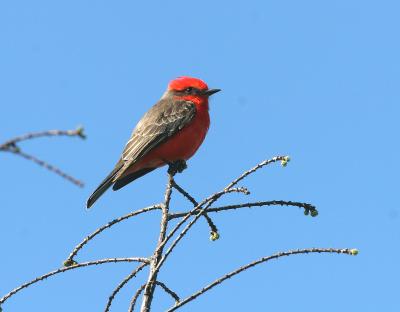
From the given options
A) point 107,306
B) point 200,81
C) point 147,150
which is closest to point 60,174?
point 107,306

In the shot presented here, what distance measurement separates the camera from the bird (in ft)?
22.6

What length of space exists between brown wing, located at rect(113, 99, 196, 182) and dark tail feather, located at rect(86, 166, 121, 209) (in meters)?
0.04

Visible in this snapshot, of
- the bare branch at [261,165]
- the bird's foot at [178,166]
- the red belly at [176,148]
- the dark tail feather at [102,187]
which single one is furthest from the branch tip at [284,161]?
the red belly at [176,148]

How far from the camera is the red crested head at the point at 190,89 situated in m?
7.93

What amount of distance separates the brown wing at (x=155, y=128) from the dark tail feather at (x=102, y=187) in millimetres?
44

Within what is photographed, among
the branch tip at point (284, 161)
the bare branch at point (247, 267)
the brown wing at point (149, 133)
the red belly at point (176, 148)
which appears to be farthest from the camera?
the red belly at point (176, 148)

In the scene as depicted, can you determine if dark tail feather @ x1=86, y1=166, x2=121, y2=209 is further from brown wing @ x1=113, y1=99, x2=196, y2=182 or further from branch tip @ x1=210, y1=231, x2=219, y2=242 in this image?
branch tip @ x1=210, y1=231, x2=219, y2=242

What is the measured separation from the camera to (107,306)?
10.6ft

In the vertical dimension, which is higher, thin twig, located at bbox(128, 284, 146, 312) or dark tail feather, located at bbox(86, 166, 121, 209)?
dark tail feather, located at bbox(86, 166, 121, 209)

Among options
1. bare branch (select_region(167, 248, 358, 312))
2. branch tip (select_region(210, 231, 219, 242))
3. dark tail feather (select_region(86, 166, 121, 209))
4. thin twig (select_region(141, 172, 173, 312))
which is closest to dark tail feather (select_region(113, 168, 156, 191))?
dark tail feather (select_region(86, 166, 121, 209))

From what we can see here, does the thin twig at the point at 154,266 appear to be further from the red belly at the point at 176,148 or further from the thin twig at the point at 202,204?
the red belly at the point at 176,148

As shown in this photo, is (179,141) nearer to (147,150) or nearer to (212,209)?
(147,150)

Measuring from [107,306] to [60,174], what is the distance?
1.66 meters

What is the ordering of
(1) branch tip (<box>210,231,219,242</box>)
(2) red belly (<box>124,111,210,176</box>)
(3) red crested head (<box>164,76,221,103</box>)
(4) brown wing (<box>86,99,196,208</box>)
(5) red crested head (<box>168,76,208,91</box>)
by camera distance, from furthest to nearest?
(5) red crested head (<box>168,76,208,91</box>) < (3) red crested head (<box>164,76,221,103</box>) < (2) red belly (<box>124,111,210,176</box>) < (4) brown wing (<box>86,99,196,208</box>) < (1) branch tip (<box>210,231,219,242</box>)
